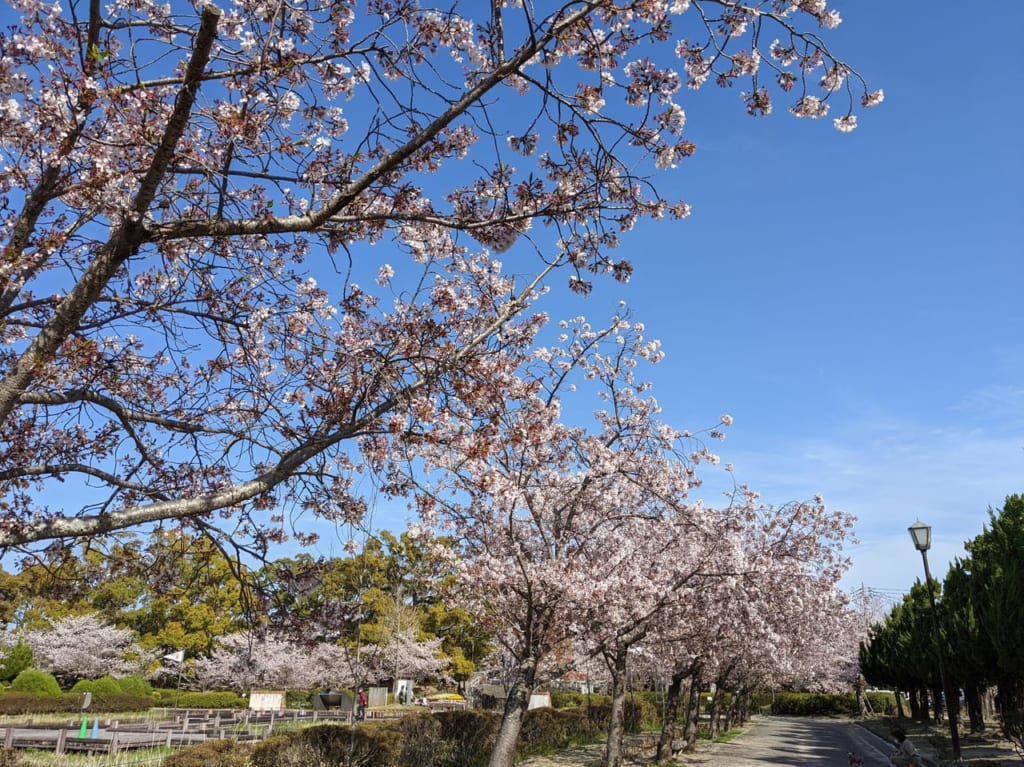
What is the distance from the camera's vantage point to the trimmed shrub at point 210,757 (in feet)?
31.1

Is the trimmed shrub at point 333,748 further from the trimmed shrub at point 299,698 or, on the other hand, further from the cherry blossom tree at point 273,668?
the trimmed shrub at point 299,698

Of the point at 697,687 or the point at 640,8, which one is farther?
the point at 697,687

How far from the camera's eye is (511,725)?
36.0ft

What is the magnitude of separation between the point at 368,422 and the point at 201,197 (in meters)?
2.02

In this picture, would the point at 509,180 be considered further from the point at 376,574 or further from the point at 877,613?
the point at 877,613

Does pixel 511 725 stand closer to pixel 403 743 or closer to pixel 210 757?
pixel 403 743

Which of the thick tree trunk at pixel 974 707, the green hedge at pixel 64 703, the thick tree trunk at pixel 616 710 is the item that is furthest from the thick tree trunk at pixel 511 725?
the green hedge at pixel 64 703

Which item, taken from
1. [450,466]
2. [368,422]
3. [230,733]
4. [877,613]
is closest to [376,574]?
[230,733]

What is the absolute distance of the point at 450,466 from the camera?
816cm

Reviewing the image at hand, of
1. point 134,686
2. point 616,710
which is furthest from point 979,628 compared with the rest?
point 134,686

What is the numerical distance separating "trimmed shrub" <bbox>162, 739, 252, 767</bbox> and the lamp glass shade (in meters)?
14.8

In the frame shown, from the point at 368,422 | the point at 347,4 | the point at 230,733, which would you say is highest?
the point at 347,4

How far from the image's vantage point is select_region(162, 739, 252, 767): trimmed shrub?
9.48 metres

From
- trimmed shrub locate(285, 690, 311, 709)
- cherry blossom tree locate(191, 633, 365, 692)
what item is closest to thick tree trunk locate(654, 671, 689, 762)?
cherry blossom tree locate(191, 633, 365, 692)
